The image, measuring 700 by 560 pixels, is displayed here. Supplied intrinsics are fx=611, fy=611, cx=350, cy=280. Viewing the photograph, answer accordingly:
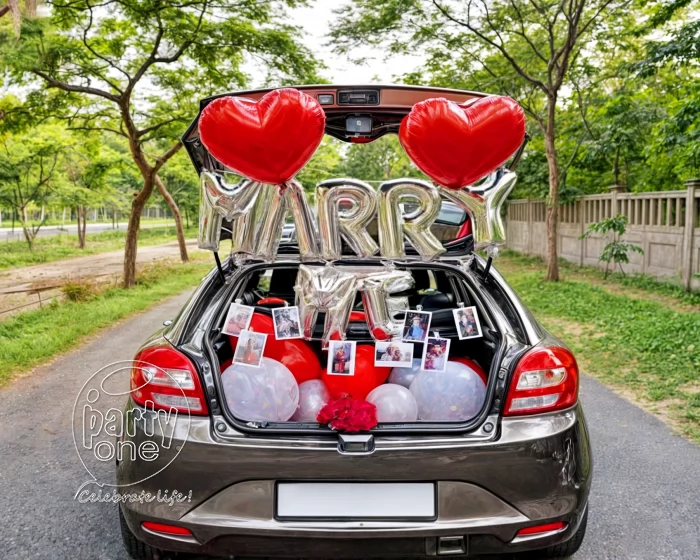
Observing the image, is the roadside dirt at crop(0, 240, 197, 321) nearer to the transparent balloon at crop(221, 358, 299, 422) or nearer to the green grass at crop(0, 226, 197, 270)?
the green grass at crop(0, 226, 197, 270)

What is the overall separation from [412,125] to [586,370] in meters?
4.26

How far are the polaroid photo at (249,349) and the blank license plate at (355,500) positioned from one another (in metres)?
0.63

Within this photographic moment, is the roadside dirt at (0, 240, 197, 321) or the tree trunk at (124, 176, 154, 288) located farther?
the tree trunk at (124, 176, 154, 288)

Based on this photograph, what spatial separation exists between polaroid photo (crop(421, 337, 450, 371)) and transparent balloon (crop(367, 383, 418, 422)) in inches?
7.0

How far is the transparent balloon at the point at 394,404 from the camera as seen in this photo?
2418 mm

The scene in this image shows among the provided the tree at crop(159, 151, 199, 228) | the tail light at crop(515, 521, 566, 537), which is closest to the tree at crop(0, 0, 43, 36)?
the tail light at crop(515, 521, 566, 537)

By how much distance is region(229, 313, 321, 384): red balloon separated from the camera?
278 centimetres

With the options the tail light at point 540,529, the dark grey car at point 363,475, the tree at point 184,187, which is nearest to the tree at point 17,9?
the dark grey car at point 363,475

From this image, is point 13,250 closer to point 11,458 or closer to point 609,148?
point 609,148

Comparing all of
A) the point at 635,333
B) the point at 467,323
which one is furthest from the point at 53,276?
the point at 467,323

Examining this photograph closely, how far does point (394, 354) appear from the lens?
8.62ft

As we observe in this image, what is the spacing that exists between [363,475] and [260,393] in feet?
1.98

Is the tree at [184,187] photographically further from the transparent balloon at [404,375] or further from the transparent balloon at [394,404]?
the transparent balloon at [394,404]

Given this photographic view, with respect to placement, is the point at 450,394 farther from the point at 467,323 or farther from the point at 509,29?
the point at 509,29
